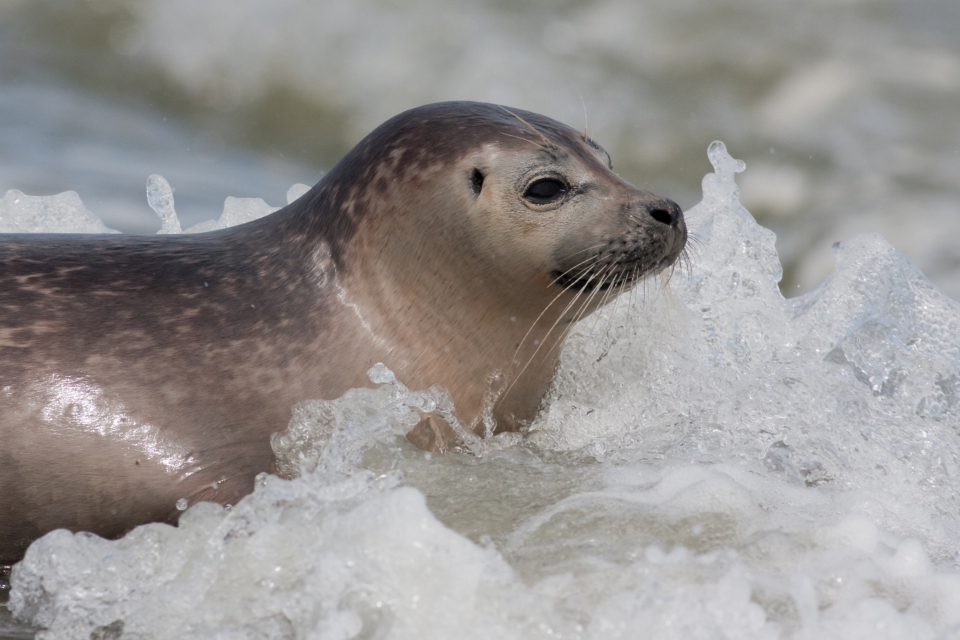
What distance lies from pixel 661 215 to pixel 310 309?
950 millimetres

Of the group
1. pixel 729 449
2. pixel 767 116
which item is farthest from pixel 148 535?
pixel 767 116

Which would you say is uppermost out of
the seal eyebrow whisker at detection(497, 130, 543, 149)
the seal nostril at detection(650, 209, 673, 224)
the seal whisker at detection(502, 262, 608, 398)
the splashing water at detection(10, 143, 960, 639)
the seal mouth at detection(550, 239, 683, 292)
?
the seal eyebrow whisker at detection(497, 130, 543, 149)

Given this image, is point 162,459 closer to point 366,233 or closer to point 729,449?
point 366,233

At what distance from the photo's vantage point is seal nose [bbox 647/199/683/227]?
2882 millimetres

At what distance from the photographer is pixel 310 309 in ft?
9.45

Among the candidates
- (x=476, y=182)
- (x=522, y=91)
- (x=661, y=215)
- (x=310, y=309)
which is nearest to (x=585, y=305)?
(x=661, y=215)

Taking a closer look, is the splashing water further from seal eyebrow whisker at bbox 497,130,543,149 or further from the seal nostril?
seal eyebrow whisker at bbox 497,130,543,149

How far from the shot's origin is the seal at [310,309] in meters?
2.50

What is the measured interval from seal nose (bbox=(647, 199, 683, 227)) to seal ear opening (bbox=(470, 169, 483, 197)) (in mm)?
445

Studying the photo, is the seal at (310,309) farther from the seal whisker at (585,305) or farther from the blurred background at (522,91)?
the blurred background at (522,91)

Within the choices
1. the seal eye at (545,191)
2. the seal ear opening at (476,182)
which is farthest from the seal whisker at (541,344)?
the seal ear opening at (476,182)

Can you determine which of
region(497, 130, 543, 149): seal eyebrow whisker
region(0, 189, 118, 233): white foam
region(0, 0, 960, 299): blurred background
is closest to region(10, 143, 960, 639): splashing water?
region(497, 130, 543, 149): seal eyebrow whisker

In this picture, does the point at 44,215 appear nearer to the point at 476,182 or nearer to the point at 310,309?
the point at 310,309

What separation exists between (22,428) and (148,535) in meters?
0.42
